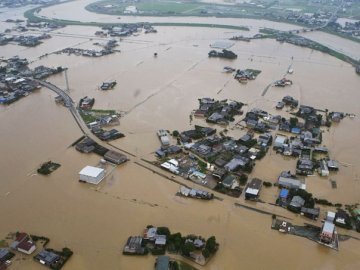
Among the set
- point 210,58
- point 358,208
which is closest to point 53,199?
point 358,208

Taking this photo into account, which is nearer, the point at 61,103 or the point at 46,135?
the point at 46,135

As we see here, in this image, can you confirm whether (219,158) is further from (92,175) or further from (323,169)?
(92,175)

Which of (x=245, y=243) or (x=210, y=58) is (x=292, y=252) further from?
(x=210, y=58)

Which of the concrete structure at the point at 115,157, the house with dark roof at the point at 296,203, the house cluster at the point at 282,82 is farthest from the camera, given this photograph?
the house cluster at the point at 282,82

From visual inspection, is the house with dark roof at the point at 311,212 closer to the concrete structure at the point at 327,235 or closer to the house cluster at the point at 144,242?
the concrete structure at the point at 327,235

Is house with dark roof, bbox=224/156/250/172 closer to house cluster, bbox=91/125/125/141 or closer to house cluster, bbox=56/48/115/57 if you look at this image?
house cluster, bbox=91/125/125/141

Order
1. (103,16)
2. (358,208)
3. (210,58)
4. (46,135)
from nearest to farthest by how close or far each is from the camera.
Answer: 1. (358,208)
2. (46,135)
3. (210,58)
4. (103,16)

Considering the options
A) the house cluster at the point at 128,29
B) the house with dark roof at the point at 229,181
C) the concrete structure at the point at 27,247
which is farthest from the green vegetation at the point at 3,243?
the house cluster at the point at 128,29
